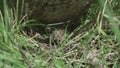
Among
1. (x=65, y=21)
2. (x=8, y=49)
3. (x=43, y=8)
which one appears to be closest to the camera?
(x=8, y=49)

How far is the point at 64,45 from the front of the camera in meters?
1.23

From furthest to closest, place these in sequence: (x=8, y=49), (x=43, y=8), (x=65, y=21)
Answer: (x=65, y=21), (x=43, y=8), (x=8, y=49)

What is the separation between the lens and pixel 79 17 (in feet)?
4.33

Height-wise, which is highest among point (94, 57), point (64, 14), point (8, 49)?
point (64, 14)

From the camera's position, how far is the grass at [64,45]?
107 centimetres

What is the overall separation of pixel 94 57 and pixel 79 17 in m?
0.24

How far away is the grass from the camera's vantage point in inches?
42.2

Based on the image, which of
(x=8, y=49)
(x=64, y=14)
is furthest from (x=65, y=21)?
A: (x=8, y=49)

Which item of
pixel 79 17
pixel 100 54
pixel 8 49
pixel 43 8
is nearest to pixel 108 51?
pixel 100 54

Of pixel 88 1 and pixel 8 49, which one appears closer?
pixel 8 49

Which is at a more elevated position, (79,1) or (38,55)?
(79,1)

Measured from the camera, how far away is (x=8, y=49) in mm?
1059

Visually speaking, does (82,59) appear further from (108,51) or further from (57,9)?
(57,9)

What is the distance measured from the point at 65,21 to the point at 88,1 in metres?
0.16
